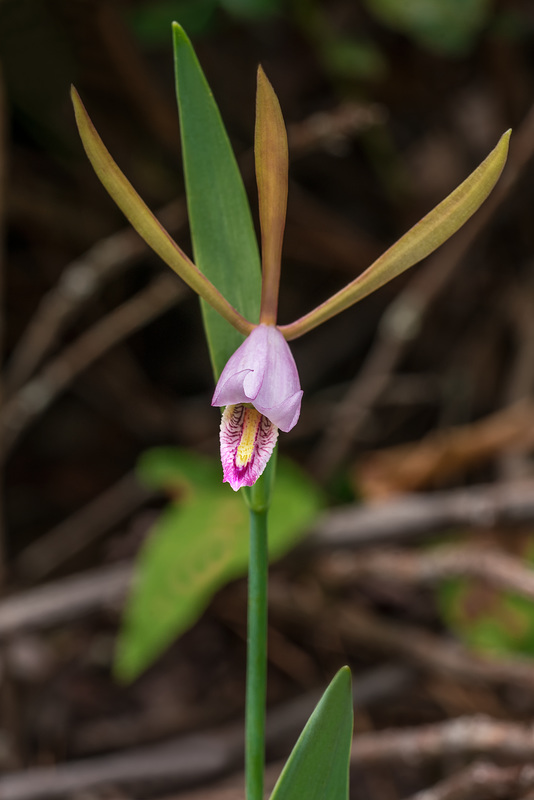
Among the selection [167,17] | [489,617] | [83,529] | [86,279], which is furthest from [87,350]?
[489,617]

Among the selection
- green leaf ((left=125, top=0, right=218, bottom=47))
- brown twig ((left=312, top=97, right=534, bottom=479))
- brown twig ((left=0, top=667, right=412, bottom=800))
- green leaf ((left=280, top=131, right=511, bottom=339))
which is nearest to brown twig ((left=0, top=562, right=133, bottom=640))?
brown twig ((left=0, top=667, right=412, bottom=800))

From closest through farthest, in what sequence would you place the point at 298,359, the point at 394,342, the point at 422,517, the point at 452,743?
the point at 452,743 → the point at 422,517 → the point at 394,342 → the point at 298,359

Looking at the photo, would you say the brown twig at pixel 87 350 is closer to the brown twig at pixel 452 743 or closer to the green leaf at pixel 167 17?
the green leaf at pixel 167 17

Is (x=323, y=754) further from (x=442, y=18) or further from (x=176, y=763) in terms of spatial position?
(x=442, y=18)

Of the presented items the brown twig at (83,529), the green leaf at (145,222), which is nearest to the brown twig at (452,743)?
the green leaf at (145,222)

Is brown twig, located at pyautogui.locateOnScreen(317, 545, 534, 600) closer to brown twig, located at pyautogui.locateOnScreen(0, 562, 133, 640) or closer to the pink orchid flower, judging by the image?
brown twig, located at pyautogui.locateOnScreen(0, 562, 133, 640)

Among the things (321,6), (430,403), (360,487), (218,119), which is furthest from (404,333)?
(218,119)

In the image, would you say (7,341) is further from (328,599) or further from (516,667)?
(516,667)
